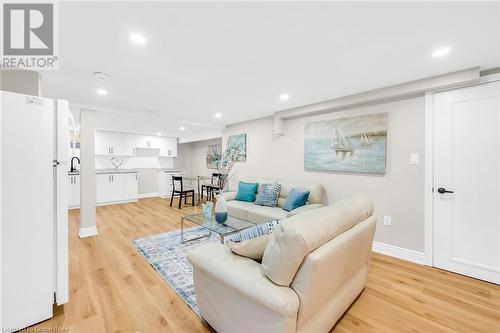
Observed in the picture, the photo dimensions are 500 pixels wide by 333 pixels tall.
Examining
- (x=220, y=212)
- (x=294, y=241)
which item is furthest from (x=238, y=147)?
(x=294, y=241)

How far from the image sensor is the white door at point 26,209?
55.9 inches

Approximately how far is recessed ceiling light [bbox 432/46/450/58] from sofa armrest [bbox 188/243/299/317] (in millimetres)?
2293

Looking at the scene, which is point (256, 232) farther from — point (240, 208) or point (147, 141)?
point (147, 141)

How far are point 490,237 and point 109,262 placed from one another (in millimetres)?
4224

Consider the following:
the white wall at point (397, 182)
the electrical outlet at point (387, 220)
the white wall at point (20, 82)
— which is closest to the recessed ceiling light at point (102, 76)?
the white wall at point (20, 82)

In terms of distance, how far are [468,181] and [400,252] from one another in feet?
3.72

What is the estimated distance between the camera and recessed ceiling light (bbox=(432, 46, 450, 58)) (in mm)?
1791

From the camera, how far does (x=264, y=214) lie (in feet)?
10.4

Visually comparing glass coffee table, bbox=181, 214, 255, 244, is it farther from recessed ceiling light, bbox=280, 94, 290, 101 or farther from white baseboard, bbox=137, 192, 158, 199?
white baseboard, bbox=137, 192, 158, 199

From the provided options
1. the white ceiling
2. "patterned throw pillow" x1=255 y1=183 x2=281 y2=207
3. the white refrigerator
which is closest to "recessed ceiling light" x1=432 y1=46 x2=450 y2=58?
the white ceiling

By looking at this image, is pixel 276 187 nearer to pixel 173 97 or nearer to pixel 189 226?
pixel 189 226

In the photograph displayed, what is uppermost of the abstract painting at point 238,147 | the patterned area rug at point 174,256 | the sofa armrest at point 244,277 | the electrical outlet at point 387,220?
the abstract painting at point 238,147

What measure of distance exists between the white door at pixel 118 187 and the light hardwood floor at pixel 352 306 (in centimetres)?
343

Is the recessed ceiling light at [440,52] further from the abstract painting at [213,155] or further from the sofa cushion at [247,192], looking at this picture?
the abstract painting at [213,155]
